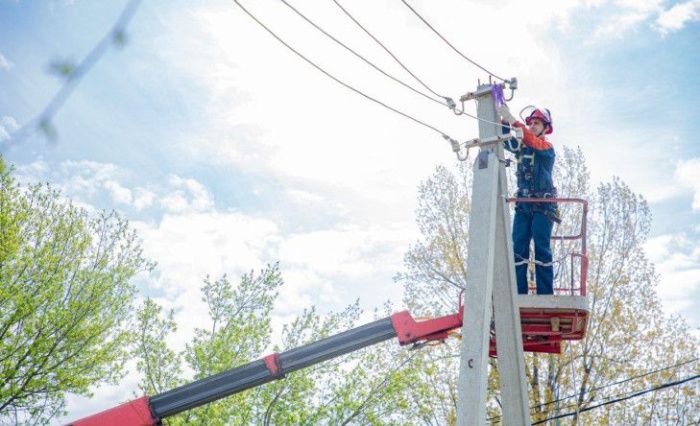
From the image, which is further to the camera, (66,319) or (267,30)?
(66,319)

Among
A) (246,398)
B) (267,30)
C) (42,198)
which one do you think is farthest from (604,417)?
(42,198)

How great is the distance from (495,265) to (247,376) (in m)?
3.48

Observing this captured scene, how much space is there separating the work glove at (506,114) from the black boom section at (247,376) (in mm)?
2890

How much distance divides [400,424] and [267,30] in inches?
426

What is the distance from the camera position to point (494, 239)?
194 inches

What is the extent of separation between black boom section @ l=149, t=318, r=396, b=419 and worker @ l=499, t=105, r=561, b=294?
200cm

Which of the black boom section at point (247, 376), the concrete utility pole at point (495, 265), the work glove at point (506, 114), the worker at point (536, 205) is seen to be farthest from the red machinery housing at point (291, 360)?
the work glove at point (506, 114)

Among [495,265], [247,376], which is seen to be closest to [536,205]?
[495,265]

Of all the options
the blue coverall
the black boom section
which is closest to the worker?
the blue coverall

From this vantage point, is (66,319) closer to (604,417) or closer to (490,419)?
(490,419)

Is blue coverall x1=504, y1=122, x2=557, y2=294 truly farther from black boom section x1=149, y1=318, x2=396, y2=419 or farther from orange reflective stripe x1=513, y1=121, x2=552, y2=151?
black boom section x1=149, y1=318, x2=396, y2=419

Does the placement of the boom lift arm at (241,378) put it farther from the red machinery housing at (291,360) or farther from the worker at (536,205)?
the worker at (536,205)

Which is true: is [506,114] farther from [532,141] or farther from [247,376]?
[247,376]

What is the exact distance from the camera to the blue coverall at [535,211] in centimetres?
597
